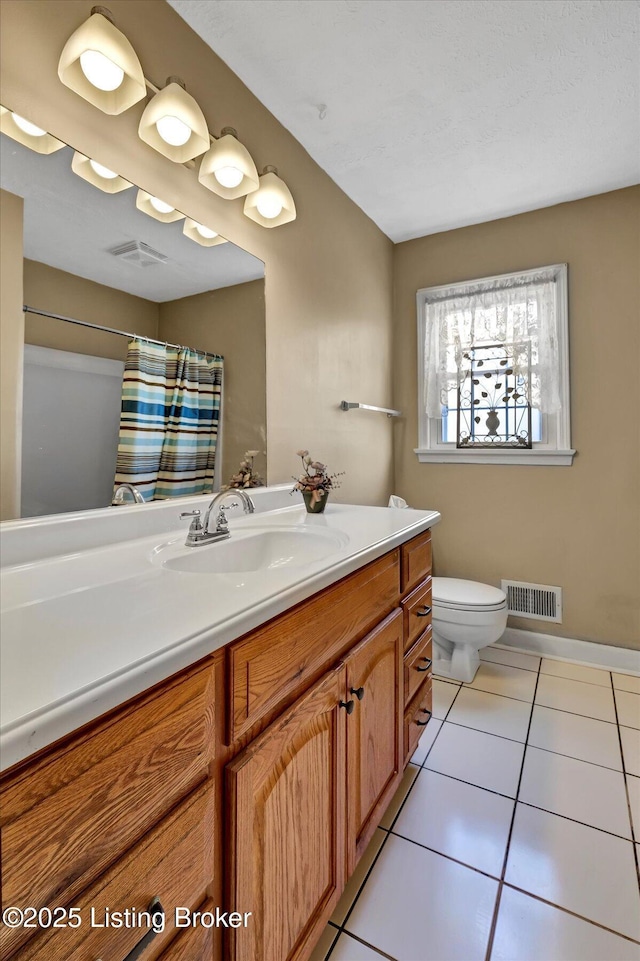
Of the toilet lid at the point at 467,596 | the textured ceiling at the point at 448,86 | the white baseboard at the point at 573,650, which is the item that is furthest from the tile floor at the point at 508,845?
the textured ceiling at the point at 448,86

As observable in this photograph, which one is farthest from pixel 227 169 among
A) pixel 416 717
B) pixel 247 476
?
pixel 416 717

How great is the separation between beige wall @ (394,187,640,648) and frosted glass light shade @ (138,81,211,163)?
1710mm

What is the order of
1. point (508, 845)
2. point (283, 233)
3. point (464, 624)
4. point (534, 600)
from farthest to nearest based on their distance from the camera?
1. point (534, 600)
2. point (464, 624)
3. point (283, 233)
4. point (508, 845)

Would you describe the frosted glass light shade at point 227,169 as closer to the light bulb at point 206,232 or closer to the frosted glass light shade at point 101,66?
the light bulb at point 206,232

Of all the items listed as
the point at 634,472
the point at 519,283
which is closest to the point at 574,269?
the point at 519,283

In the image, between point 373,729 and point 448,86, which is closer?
point 373,729

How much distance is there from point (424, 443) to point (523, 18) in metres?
1.79

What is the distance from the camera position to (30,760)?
0.43 metres

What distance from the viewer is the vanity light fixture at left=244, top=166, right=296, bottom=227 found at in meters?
1.59

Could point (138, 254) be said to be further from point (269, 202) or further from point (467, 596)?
point (467, 596)

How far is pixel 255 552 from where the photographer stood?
1244 millimetres

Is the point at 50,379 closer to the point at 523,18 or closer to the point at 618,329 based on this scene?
the point at 523,18

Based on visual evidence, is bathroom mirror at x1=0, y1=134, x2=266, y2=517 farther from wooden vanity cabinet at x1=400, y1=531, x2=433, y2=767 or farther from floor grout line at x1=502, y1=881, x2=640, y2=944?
floor grout line at x1=502, y1=881, x2=640, y2=944

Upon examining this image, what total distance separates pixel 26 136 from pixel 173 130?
419 mm
